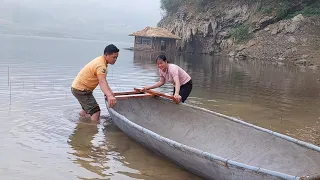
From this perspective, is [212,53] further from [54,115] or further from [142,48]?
[54,115]

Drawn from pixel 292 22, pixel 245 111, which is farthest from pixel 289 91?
pixel 292 22

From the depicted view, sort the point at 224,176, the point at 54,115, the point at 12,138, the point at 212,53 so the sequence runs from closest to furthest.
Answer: the point at 224,176
the point at 12,138
the point at 54,115
the point at 212,53

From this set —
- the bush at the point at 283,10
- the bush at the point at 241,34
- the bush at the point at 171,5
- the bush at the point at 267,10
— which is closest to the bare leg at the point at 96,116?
the bush at the point at 283,10

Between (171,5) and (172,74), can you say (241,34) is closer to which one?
(171,5)

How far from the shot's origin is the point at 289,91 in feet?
50.0

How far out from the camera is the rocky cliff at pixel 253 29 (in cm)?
3347

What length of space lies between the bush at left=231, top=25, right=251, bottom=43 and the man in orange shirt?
1223 inches

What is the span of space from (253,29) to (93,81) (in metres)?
32.0

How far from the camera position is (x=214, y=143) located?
639cm

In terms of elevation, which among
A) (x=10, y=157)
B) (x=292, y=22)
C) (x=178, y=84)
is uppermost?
(x=292, y=22)

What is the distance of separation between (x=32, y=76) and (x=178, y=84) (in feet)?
31.2

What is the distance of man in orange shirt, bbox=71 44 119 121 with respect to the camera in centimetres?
701

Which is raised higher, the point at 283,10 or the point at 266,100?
the point at 283,10

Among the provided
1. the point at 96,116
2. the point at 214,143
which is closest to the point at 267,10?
the point at 96,116
